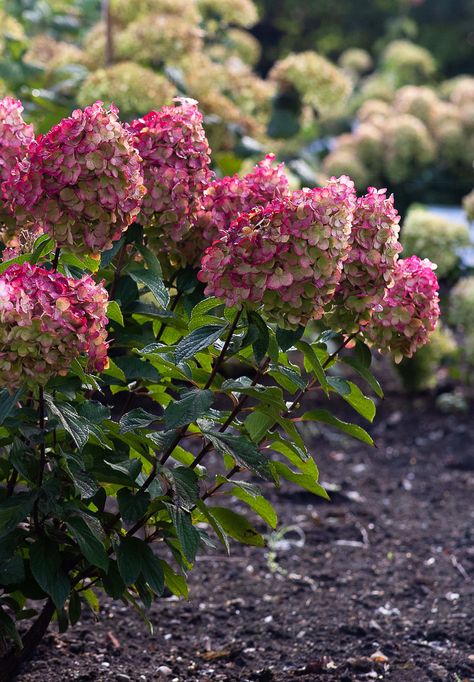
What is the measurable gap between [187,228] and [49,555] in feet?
1.66

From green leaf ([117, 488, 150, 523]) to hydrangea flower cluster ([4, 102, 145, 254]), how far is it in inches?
14.4

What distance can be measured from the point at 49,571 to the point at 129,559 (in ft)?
0.37

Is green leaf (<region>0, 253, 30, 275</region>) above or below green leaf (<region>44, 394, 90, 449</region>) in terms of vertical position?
above

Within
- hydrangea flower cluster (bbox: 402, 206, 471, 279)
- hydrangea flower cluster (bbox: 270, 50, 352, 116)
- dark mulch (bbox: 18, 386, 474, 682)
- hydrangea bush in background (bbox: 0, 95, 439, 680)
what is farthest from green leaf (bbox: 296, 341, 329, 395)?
hydrangea flower cluster (bbox: 270, 50, 352, 116)

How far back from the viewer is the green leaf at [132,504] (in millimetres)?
1417

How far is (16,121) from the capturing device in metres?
1.41

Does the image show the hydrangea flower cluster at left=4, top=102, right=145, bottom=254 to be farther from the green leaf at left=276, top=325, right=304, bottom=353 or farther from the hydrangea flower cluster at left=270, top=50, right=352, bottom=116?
the hydrangea flower cluster at left=270, top=50, right=352, bottom=116

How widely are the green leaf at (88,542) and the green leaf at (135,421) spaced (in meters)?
0.15

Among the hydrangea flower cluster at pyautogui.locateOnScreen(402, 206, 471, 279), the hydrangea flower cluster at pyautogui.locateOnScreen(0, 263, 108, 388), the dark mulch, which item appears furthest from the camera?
the hydrangea flower cluster at pyautogui.locateOnScreen(402, 206, 471, 279)

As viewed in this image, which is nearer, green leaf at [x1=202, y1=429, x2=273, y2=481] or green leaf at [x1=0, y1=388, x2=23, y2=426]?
green leaf at [x1=0, y1=388, x2=23, y2=426]

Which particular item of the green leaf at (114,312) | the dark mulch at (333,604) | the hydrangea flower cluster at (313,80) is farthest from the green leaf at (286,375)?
the hydrangea flower cluster at (313,80)

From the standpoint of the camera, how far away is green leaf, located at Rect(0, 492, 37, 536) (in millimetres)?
1356

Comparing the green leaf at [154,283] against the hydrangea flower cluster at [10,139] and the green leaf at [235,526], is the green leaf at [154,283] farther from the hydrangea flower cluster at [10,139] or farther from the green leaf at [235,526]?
the green leaf at [235,526]

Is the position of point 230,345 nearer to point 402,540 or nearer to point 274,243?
point 274,243
